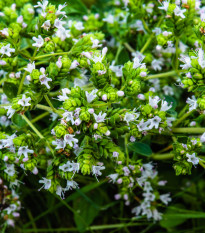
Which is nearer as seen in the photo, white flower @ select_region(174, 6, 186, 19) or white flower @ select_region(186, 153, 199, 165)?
white flower @ select_region(186, 153, 199, 165)

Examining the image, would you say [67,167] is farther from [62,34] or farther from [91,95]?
[62,34]

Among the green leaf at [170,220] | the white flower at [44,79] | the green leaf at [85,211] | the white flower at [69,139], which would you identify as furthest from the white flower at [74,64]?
the green leaf at [170,220]

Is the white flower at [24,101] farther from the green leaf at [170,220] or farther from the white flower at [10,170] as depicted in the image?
the green leaf at [170,220]

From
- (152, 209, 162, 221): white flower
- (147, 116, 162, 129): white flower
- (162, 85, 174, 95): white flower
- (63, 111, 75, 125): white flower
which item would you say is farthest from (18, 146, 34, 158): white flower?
(162, 85, 174, 95): white flower

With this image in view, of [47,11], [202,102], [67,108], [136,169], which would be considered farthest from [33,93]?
[202,102]

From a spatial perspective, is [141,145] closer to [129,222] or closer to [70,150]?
[70,150]

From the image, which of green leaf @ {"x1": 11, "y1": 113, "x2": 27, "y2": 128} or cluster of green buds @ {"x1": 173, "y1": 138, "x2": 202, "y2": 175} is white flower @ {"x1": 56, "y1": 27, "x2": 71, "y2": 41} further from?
cluster of green buds @ {"x1": 173, "y1": 138, "x2": 202, "y2": 175}
